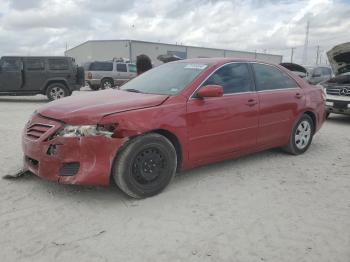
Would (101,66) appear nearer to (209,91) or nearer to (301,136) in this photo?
(301,136)

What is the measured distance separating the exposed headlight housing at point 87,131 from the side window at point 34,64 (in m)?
11.8

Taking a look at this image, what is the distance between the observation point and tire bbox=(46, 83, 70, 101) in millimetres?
14861

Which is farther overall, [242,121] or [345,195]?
[242,121]

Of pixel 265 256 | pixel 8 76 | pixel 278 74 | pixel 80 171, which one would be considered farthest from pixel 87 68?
pixel 265 256

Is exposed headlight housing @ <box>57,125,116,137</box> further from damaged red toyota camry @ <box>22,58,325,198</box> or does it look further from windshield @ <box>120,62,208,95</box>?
windshield @ <box>120,62,208,95</box>

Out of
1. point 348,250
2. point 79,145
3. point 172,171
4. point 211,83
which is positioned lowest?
point 348,250

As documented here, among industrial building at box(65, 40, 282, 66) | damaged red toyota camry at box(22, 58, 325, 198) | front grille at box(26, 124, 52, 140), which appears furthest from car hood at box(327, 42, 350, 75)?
industrial building at box(65, 40, 282, 66)

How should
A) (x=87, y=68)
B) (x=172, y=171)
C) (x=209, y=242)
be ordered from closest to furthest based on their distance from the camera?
(x=209, y=242), (x=172, y=171), (x=87, y=68)

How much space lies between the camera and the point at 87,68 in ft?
71.8

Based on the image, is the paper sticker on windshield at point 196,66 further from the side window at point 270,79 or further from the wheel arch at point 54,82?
the wheel arch at point 54,82

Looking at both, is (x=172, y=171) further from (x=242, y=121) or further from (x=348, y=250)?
(x=348, y=250)

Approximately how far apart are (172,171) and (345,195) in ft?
6.57

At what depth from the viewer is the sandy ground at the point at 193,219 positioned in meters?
3.14

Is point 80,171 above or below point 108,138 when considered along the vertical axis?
below
